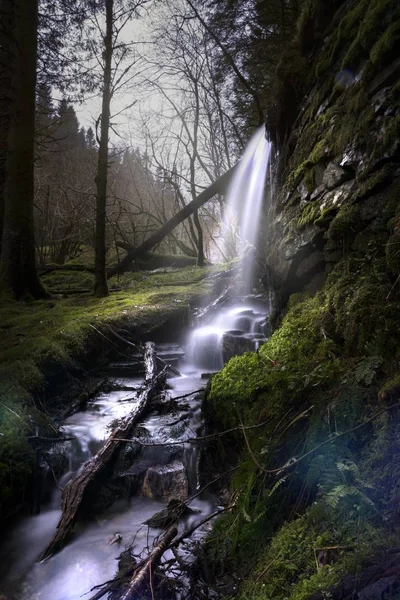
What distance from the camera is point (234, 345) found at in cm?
717

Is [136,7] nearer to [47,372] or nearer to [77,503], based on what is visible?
[47,372]

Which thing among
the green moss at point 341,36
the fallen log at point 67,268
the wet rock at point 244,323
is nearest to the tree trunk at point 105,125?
the wet rock at point 244,323

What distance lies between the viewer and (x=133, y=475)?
3.97 m

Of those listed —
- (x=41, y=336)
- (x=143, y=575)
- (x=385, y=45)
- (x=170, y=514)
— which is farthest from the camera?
(x=41, y=336)

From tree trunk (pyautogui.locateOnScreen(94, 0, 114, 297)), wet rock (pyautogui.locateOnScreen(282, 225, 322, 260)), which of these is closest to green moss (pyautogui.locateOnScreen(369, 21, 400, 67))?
wet rock (pyautogui.locateOnScreen(282, 225, 322, 260))

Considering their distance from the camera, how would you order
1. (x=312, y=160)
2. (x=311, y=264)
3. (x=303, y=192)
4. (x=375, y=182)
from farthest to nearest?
1. (x=303, y=192)
2. (x=312, y=160)
3. (x=311, y=264)
4. (x=375, y=182)

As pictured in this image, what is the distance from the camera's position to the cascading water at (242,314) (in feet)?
24.1

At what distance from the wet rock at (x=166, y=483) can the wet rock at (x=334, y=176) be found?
11.4 feet

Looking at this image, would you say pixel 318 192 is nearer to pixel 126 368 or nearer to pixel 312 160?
pixel 312 160

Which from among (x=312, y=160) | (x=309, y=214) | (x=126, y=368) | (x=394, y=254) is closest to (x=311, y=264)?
(x=309, y=214)

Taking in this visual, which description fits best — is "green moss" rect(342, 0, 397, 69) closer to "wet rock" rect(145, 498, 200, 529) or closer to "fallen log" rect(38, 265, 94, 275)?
"wet rock" rect(145, 498, 200, 529)

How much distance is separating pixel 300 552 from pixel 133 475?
263 centimetres

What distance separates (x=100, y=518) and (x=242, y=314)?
246 inches

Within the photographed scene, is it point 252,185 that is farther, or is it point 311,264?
point 252,185
